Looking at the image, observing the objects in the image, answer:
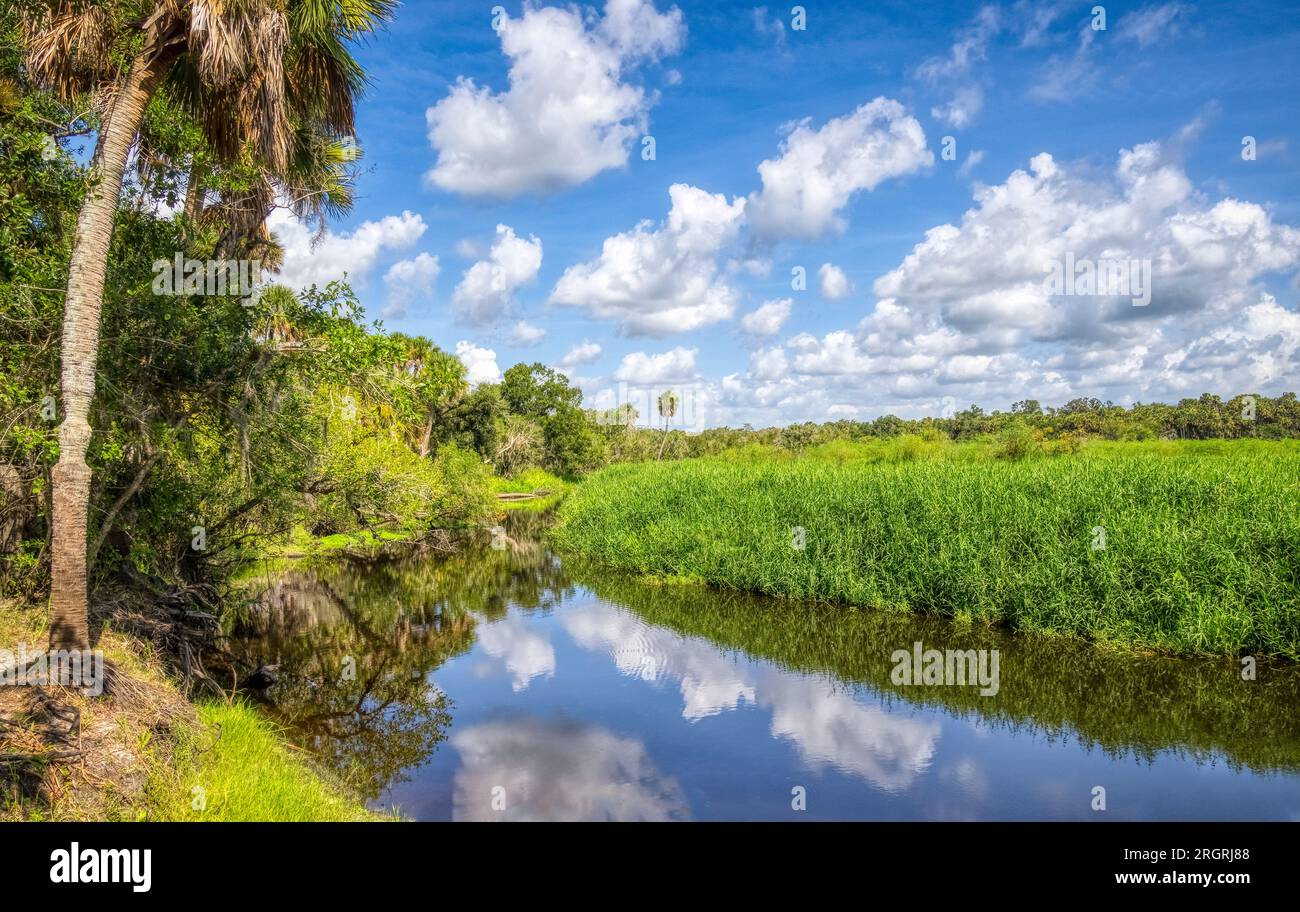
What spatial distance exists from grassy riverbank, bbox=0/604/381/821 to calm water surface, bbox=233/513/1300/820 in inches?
62.1

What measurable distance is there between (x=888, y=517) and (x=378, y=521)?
43.5 ft

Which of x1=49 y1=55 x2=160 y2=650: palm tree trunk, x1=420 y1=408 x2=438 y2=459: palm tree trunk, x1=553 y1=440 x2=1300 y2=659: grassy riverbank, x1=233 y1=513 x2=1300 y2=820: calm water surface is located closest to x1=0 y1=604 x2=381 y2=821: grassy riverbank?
x1=49 y1=55 x2=160 y2=650: palm tree trunk

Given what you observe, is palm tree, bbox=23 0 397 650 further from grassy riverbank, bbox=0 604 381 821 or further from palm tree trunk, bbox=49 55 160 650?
grassy riverbank, bbox=0 604 381 821

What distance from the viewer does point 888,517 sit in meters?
17.9

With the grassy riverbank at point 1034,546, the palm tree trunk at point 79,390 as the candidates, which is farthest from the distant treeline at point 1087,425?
the palm tree trunk at point 79,390

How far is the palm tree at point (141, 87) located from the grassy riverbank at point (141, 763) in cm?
89

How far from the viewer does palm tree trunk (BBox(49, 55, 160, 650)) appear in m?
6.64

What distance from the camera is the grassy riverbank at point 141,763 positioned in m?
5.46

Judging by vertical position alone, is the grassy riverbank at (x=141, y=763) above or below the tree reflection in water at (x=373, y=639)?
above

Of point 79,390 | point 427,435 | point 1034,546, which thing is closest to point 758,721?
point 1034,546

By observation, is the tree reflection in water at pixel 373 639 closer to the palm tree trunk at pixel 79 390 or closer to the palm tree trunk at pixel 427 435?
the palm tree trunk at pixel 79 390

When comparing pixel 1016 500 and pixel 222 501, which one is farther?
pixel 1016 500
